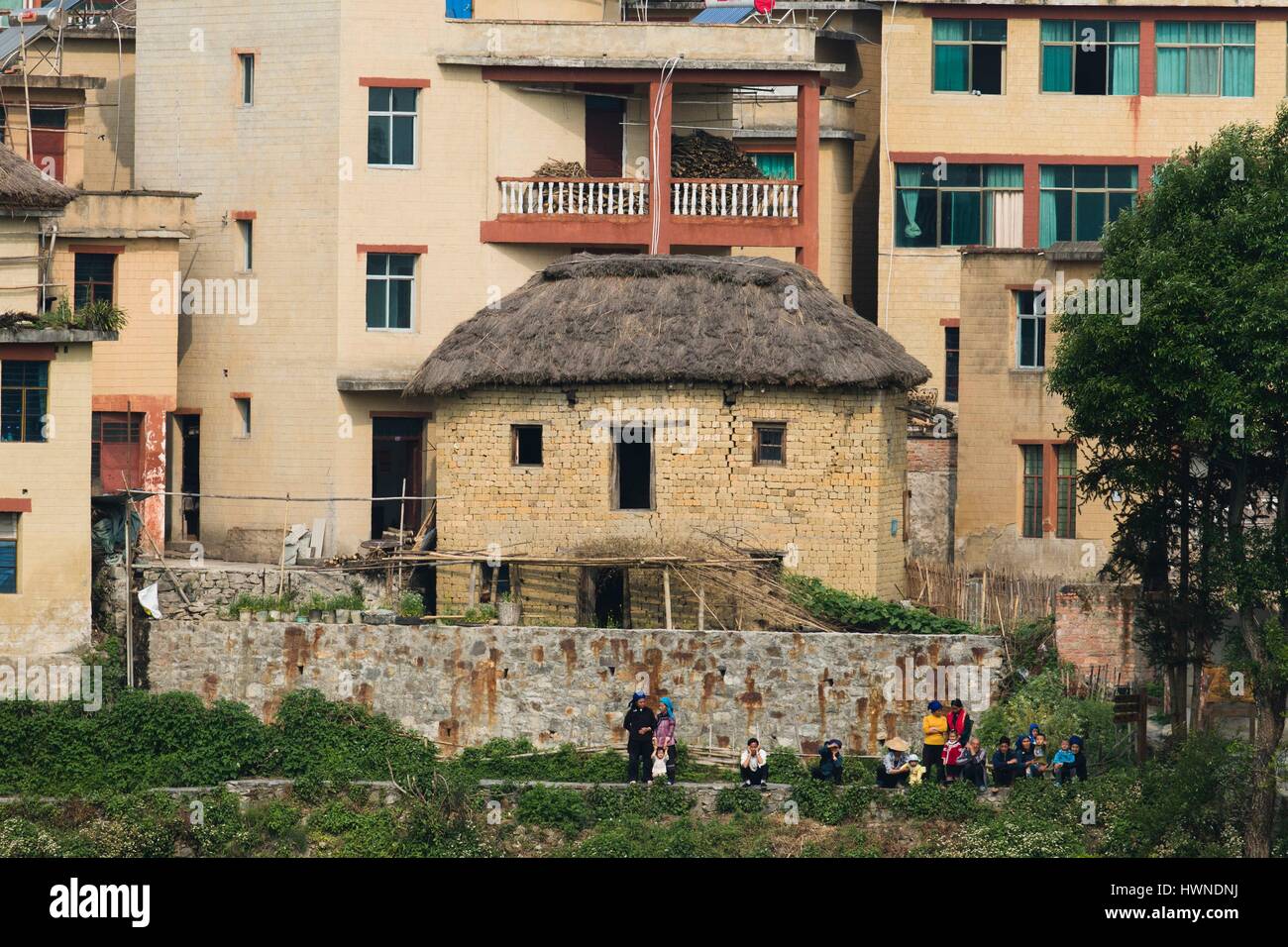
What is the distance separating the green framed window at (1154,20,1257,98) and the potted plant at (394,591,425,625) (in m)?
18.7

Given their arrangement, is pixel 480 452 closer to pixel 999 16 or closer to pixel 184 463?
pixel 184 463

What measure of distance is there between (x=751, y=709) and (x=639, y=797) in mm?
2443

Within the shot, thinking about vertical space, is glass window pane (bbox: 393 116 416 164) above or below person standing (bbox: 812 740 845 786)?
above

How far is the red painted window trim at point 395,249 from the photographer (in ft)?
161

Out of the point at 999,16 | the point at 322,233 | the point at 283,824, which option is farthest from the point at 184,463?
the point at 999,16

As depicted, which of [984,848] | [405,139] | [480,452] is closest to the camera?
[984,848]

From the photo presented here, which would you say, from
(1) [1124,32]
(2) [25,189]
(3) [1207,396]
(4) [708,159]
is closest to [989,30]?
(1) [1124,32]

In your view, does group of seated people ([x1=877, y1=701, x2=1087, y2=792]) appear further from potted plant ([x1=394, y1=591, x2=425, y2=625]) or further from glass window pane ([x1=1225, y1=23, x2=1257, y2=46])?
glass window pane ([x1=1225, y1=23, x2=1257, y2=46])

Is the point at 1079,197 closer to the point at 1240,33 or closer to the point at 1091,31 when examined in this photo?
the point at 1091,31

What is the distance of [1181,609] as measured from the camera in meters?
40.8

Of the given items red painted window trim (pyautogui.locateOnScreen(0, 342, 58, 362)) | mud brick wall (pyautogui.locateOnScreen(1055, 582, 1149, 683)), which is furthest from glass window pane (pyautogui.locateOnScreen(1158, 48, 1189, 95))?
red painted window trim (pyautogui.locateOnScreen(0, 342, 58, 362))

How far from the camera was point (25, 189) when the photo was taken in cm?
4484

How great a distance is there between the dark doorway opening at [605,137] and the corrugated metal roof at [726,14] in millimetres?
3547

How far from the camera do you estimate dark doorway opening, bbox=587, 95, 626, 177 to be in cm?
5103
